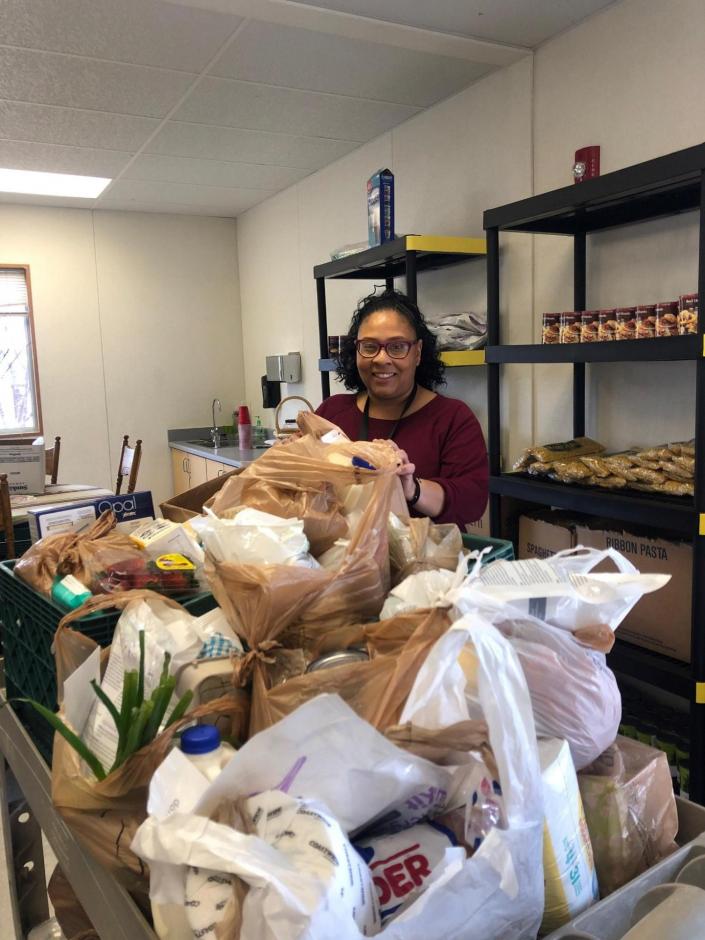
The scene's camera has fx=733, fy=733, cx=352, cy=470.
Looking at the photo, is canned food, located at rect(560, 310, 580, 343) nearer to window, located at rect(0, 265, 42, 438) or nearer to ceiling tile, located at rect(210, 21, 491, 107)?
ceiling tile, located at rect(210, 21, 491, 107)

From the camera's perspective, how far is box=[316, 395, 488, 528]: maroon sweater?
2.00 meters

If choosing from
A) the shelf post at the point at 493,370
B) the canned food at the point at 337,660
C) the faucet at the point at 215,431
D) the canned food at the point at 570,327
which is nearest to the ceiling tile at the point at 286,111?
the shelf post at the point at 493,370

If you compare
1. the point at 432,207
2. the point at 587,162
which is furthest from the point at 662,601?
the point at 432,207

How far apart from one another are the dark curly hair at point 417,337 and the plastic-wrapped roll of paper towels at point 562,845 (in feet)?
5.47

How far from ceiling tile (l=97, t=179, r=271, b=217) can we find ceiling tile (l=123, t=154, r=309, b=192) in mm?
147

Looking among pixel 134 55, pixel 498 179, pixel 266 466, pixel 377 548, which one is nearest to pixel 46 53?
pixel 134 55

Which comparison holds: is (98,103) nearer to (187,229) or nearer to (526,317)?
(526,317)

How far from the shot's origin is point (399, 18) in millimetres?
2480

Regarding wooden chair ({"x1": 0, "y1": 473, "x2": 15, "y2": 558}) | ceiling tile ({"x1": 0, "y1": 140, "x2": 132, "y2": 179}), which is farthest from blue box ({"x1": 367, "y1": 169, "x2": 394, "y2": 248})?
wooden chair ({"x1": 0, "y1": 473, "x2": 15, "y2": 558})

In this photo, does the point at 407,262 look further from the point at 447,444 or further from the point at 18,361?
the point at 18,361

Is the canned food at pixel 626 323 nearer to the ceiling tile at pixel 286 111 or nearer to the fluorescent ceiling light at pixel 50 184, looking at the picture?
the ceiling tile at pixel 286 111

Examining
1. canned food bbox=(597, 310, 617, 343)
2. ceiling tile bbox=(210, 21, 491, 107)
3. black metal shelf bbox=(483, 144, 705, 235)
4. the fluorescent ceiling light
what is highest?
the fluorescent ceiling light

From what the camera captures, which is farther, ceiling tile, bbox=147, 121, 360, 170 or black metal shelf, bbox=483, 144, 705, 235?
ceiling tile, bbox=147, 121, 360, 170

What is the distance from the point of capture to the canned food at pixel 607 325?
6.98ft
